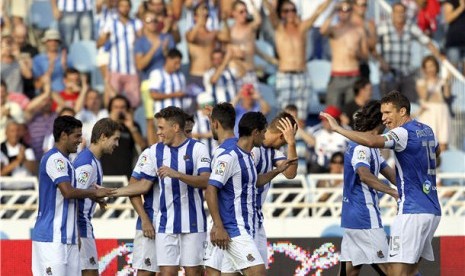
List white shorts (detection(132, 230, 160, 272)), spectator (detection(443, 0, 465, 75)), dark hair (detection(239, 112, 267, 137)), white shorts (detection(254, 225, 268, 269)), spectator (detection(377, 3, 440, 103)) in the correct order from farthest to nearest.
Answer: spectator (detection(443, 0, 465, 75)), spectator (detection(377, 3, 440, 103)), white shorts (detection(132, 230, 160, 272)), white shorts (detection(254, 225, 268, 269)), dark hair (detection(239, 112, 267, 137))

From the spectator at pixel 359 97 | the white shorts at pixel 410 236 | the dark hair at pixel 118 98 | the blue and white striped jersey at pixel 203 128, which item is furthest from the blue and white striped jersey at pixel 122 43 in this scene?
the white shorts at pixel 410 236

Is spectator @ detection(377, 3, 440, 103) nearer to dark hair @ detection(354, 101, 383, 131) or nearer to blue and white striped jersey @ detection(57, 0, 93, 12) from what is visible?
blue and white striped jersey @ detection(57, 0, 93, 12)

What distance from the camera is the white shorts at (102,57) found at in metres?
19.6

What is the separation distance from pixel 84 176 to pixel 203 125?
5.91 meters

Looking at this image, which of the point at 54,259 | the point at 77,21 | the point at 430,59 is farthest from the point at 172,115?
the point at 430,59

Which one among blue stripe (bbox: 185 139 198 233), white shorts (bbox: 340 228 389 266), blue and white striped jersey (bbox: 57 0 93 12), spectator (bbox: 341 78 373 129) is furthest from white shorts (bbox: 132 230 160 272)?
blue and white striped jersey (bbox: 57 0 93 12)

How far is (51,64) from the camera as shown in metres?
19.6

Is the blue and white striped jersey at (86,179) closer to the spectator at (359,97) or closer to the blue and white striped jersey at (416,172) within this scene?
the blue and white striped jersey at (416,172)

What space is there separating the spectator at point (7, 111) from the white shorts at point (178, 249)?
21.2 feet

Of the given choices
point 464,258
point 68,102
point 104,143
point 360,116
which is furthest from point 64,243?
point 68,102

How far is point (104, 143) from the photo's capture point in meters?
13.4

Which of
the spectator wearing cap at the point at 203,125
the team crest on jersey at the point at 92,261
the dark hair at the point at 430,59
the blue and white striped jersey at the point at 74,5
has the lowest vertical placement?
the team crest on jersey at the point at 92,261

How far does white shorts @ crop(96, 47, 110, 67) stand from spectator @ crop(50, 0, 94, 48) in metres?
0.36

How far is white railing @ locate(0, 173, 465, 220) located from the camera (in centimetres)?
1752
